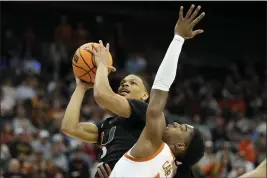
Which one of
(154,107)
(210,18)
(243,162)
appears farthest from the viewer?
(210,18)

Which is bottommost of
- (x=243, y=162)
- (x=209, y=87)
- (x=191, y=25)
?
(x=243, y=162)

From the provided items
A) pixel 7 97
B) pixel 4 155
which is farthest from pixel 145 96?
pixel 7 97

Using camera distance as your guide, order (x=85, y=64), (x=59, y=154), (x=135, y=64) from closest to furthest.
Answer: (x=85, y=64)
(x=59, y=154)
(x=135, y=64)

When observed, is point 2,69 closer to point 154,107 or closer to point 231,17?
point 231,17

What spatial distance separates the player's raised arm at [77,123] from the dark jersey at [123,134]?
0.83 ft

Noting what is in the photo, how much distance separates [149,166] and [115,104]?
2.07ft

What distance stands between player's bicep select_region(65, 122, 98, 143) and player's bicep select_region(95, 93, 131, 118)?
625mm

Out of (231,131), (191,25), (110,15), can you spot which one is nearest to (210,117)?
(231,131)

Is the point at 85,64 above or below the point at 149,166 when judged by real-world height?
above

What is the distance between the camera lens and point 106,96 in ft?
13.6

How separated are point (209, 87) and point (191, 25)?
12294mm

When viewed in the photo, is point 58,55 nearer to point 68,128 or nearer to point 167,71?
point 68,128

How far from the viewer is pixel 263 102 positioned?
1559 cm

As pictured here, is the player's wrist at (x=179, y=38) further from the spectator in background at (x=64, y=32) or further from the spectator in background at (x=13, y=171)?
the spectator in background at (x=64, y=32)
